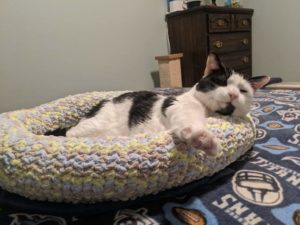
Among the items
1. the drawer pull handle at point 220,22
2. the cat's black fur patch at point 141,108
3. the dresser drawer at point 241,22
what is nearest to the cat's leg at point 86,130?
the cat's black fur patch at point 141,108

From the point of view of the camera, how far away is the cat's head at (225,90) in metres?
0.77

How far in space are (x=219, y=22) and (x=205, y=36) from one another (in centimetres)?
22

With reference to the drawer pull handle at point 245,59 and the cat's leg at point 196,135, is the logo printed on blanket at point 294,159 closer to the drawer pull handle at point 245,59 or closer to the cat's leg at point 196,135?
the cat's leg at point 196,135

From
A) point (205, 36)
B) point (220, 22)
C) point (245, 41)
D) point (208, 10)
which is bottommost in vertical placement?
point (245, 41)

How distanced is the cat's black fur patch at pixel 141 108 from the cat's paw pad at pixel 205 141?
407mm

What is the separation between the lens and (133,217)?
1.78 ft

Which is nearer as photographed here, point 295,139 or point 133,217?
point 133,217

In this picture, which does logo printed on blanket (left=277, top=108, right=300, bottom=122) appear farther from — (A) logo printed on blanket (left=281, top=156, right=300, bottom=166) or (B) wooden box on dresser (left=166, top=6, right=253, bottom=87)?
(B) wooden box on dresser (left=166, top=6, right=253, bottom=87)

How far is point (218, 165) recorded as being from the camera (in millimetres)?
655

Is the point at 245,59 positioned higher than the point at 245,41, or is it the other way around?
the point at 245,41

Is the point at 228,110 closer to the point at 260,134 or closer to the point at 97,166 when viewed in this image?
the point at 260,134

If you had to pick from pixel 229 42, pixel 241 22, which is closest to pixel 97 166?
pixel 229 42

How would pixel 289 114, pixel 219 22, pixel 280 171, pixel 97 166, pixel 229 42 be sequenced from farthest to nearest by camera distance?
1. pixel 229 42
2. pixel 219 22
3. pixel 289 114
4. pixel 280 171
5. pixel 97 166

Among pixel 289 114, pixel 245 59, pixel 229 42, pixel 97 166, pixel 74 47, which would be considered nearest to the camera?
pixel 97 166
